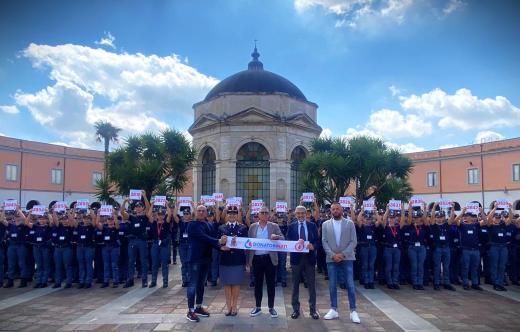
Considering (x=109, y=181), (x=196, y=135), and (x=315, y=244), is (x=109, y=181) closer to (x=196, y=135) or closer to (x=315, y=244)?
(x=196, y=135)

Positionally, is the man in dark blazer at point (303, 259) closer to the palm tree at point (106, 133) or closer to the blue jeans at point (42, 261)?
the blue jeans at point (42, 261)

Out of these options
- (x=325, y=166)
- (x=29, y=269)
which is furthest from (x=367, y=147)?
(x=29, y=269)

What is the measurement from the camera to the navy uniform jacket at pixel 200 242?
784 centimetres

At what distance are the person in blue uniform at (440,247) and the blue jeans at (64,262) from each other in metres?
9.99

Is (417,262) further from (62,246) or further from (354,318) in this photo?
(62,246)

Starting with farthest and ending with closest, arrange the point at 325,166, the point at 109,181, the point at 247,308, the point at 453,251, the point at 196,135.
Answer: the point at 196,135 < the point at 109,181 < the point at 325,166 < the point at 453,251 < the point at 247,308

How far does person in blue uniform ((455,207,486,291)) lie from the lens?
35.8 ft

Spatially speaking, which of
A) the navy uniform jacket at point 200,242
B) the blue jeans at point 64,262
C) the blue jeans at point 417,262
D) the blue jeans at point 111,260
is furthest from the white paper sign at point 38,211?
the blue jeans at point 417,262

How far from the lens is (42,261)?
11414 mm

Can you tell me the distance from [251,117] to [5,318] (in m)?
18.0

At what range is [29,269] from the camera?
11.6m

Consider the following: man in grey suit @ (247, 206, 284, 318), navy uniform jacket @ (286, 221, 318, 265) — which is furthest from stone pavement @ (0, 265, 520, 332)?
navy uniform jacket @ (286, 221, 318, 265)

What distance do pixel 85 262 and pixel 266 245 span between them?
20.0 ft

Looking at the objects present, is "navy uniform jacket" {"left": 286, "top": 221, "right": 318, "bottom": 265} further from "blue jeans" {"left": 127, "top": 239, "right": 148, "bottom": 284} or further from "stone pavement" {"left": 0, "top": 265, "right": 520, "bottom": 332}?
"blue jeans" {"left": 127, "top": 239, "right": 148, "bottom": 284}
